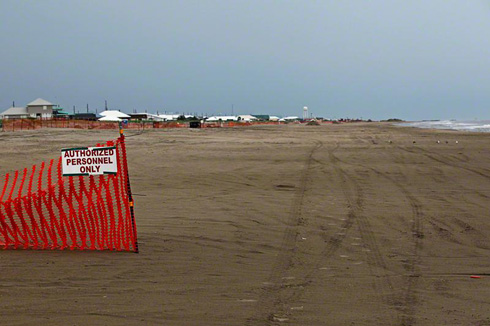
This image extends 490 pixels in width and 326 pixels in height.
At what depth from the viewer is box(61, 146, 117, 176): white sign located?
6422 mm

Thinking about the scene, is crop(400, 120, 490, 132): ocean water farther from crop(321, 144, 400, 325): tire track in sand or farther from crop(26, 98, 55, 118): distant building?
crop(26, 98, 55, 118): distant building

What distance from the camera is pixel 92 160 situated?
645 cm

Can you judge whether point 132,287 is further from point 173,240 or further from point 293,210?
point 293,210

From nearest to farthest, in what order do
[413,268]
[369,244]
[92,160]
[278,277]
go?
1. [278,277]
2. [413,268]
3. [92,160]
4. [369,244]

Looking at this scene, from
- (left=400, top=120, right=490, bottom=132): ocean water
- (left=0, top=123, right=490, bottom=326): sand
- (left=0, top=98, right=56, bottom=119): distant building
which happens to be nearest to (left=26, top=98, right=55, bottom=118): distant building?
(left=0, top=98, right=56, bottom=119): distant building

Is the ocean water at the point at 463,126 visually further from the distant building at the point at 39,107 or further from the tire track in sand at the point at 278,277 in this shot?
the distant building at the point at 39,107

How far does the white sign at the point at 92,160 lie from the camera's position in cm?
642

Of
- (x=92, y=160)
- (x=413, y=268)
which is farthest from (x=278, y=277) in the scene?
(x=92, y=160)

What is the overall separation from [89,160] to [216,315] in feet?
9.57

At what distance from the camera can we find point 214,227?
773cm

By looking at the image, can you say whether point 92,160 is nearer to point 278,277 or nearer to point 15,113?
point 278,277

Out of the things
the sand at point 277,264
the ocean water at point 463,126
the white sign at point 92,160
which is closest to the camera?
the sand at point 277,264

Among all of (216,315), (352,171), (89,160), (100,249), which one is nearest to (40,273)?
(100,249)

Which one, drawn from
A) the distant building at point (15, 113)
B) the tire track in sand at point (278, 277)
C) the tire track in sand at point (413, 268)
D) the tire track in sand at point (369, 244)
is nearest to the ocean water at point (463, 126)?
the tire track in sand at point (369, 244)
